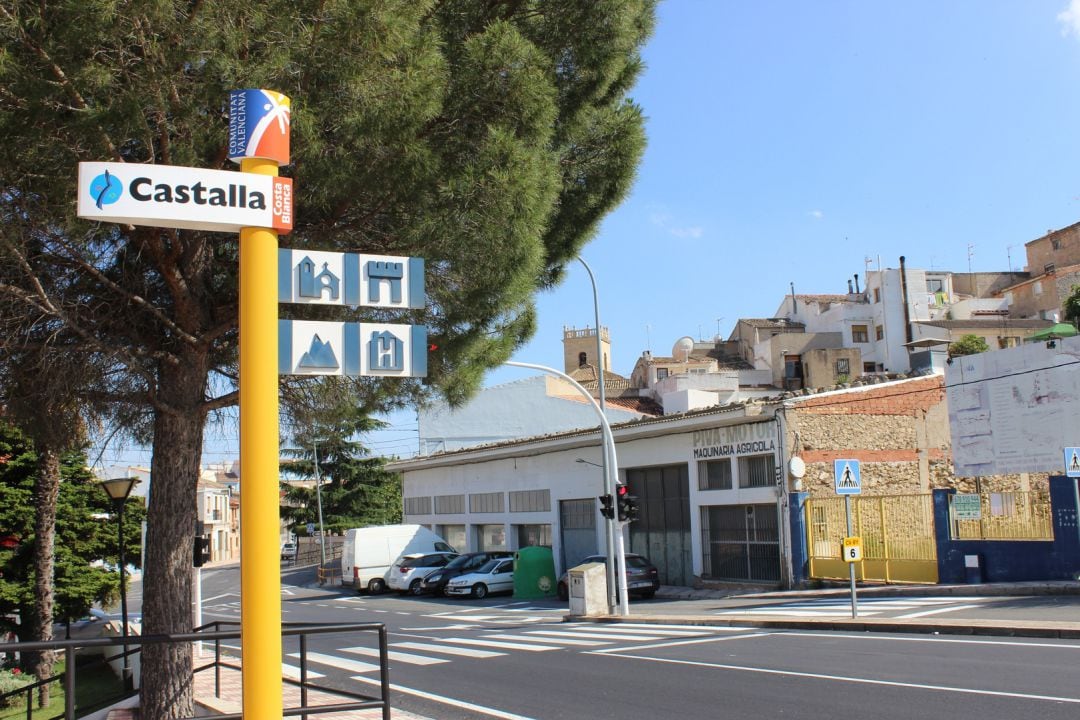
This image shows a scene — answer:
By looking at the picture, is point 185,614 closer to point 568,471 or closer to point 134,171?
point 134,171

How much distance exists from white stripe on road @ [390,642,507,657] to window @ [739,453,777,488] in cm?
1261

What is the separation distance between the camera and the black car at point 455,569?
36.4 metres

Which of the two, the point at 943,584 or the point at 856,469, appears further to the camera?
the point at 943,584

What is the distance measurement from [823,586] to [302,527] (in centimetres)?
4449

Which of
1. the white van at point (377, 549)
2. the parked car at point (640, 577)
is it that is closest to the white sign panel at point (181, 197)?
the parked car at point (640, 577)

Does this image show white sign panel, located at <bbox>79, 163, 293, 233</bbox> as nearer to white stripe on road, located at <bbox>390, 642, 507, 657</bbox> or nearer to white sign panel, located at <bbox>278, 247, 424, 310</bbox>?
white sign panel, located at <bbox>278, 247, 424, 310</bbox>

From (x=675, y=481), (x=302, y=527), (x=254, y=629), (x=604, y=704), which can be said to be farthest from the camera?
(x=302, y=527)

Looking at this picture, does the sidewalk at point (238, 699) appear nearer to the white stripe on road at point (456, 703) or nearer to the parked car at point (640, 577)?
the white stripe on road at point (456, 703)

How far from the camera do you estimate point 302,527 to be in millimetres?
64000

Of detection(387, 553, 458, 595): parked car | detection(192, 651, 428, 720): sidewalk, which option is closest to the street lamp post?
detection(387, 553, 458, 595): parked car

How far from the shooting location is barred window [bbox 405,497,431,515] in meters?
50.9

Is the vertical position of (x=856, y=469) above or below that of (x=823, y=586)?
above

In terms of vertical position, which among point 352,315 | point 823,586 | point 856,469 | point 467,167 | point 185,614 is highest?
point 467,167

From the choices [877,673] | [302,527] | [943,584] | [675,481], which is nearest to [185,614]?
[877,673]
